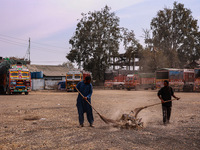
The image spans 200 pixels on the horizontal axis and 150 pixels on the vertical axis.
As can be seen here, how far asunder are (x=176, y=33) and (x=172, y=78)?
24.2 m

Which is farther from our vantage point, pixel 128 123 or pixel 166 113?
pixel 166 113

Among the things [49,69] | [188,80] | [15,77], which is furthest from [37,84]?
[188,80]

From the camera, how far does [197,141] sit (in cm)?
616

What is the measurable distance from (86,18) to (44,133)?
47031mm

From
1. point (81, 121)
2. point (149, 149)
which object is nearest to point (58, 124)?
point (81, 121)

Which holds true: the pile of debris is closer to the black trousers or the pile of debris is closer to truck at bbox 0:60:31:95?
the black trousers

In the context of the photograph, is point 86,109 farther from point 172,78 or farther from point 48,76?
point 48,76

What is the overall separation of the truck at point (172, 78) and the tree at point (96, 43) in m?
18.0

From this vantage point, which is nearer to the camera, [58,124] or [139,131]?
[139,131]

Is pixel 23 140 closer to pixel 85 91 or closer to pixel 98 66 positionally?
pixel 85 91

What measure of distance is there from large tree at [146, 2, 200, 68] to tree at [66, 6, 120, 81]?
8501 mm

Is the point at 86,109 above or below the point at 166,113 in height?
above

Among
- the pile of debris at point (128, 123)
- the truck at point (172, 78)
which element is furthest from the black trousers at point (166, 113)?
the truck at point (172, 78)

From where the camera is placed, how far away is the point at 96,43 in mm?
50812
